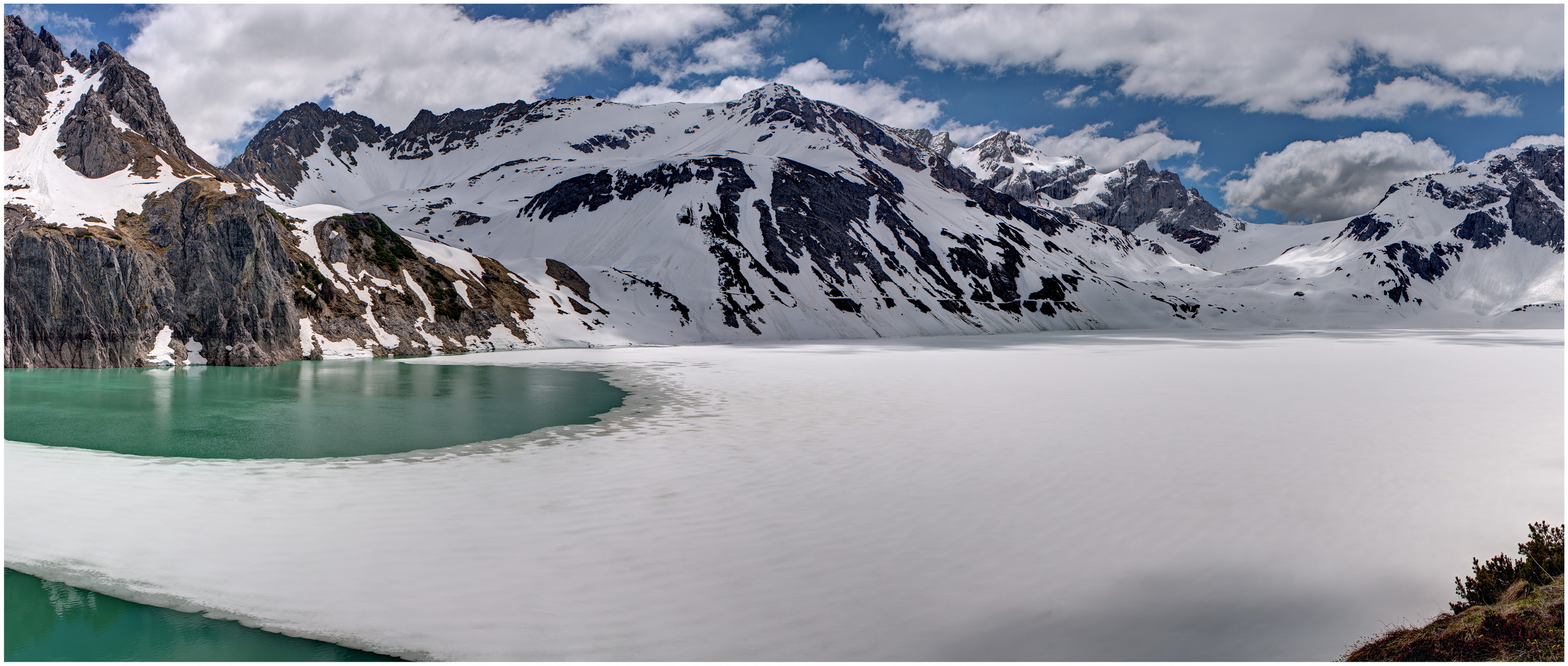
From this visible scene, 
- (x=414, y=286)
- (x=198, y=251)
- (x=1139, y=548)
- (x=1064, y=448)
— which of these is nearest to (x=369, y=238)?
(x=414, y=286)

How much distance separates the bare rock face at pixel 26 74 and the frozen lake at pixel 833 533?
2623 inches

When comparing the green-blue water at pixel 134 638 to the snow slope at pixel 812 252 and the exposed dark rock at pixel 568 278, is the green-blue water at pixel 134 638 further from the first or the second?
the exposed dark rock at pixel 568 278

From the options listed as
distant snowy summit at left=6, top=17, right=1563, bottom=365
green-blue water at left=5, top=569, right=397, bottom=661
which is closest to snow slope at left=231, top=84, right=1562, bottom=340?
distant snowy summit at left=6, top=17, right=1563, bottom=365

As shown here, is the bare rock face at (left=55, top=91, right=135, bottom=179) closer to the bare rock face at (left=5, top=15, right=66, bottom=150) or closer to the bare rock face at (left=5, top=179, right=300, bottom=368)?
the bare rock face at (left=5, top=15, right=66, bottom=150)

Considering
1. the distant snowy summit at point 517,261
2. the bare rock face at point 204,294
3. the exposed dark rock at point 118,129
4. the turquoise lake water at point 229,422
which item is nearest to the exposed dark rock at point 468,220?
the distant snowy summit at point 517,261

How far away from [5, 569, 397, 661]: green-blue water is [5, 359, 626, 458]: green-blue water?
28.3 ft

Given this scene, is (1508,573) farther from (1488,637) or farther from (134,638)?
(134,638)

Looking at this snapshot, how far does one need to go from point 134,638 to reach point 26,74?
293 ft

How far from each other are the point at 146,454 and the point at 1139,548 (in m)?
21.1

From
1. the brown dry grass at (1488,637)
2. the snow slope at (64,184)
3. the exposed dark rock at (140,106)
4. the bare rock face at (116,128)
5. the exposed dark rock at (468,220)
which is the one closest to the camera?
the brown dry grass at (1488,637)

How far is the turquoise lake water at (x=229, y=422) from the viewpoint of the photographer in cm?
850

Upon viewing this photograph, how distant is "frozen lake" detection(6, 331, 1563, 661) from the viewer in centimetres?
852

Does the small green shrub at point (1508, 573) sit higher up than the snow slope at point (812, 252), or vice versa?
the snow slope at point (812, 252)

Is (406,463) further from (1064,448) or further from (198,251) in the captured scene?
(198,251)
